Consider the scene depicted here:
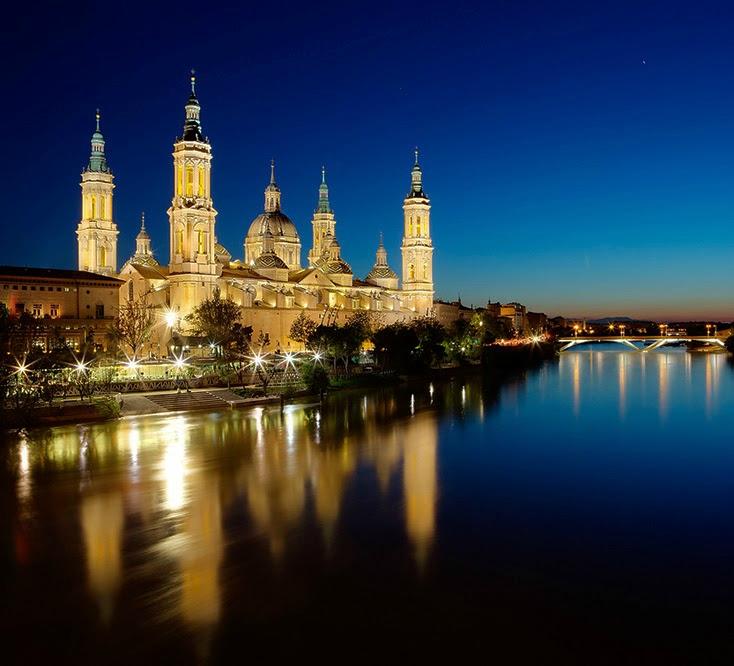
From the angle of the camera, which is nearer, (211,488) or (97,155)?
(211,488)

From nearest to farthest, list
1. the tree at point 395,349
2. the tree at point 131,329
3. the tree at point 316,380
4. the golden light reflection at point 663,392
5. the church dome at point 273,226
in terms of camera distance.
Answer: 1. the golden light reflection at point 663,392
2. the tree at point 316,380
3. the tree at point 131,329
4. the tree at point 395,349
5. the church dome at point 273,226

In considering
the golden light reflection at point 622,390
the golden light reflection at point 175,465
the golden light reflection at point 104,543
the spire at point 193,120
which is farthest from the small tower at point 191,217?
the golden light reflection at point 104,543

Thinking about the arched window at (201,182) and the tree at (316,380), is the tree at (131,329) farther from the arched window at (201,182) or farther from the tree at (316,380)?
the arched window at (201,182)

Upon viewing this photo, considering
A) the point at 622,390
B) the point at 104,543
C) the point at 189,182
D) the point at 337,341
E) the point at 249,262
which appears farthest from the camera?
the point at 249,262

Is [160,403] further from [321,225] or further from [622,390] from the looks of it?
[321,225]

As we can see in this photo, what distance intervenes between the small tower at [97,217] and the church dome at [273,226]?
15573mm

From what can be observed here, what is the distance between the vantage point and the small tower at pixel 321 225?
79062mm

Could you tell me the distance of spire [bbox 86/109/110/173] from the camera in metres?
55.7

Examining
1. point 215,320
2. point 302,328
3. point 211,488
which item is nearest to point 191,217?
point 215,320

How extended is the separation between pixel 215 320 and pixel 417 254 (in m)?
34.7

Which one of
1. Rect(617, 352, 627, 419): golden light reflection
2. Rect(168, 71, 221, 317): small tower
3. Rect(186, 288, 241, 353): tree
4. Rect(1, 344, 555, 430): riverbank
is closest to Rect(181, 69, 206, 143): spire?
Rect(168, 71, 221, 317): small tower

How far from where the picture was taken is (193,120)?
51344mm

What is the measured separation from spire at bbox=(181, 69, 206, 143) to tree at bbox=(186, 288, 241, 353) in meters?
11.4

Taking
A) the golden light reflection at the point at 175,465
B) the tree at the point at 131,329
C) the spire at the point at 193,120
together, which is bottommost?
the golden light reflection at the point at 175,465
